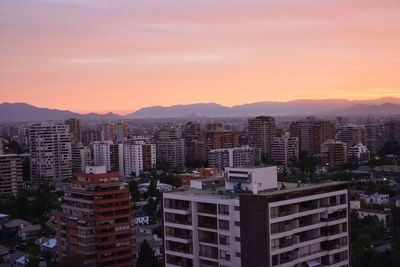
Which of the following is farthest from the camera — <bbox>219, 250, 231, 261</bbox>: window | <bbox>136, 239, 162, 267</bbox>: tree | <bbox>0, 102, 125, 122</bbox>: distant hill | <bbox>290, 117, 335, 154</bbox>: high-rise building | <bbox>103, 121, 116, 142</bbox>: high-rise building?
<bbox>0, 102, 125, 122</bbox>: distant hill

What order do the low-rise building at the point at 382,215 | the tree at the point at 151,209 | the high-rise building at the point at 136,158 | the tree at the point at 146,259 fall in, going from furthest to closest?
the high-rise building at the point at 136,158 < the tree at the point at 151,209 < the low-rise building at the point at 382,215 < the tree at the point at 146,259

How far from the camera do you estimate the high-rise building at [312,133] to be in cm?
4262

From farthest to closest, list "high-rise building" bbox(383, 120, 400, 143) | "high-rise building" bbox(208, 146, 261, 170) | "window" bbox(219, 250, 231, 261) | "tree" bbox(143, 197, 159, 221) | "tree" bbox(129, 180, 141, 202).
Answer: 1. "high-rise building" bbox(383, 120, 400, 143)
2. "high-rise building" bbox(208, 146, 261, 170)
3. "tree" bbox(129, 180, 141, 202)
4. "tree" bbox(143, 197, 159, 221)
5. "window" bbox(219, 250, 231, 261)

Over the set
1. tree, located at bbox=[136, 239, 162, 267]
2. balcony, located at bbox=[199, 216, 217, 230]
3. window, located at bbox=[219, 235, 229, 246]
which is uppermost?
balcony, located at bbox=[199, 216, 217, 230]

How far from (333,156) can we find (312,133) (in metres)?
9.15

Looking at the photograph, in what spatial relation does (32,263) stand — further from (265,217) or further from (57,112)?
(57,112)

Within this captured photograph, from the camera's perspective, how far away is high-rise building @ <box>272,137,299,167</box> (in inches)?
1490

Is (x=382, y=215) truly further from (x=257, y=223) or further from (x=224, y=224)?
(x=257, y=223)

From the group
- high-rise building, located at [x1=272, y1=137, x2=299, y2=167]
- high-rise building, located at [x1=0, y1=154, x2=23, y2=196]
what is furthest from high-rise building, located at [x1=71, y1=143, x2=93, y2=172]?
high-rise building, located at [x1=272, y1=137, x2=299, y2=167]

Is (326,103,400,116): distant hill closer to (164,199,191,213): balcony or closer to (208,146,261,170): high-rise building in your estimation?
(208,146,261,170): high-rise building

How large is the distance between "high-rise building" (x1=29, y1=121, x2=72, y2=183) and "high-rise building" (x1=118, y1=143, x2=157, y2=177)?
151 inches

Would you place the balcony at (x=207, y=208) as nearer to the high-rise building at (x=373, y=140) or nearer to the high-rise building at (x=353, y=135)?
the high-rise building at (x=353, y=135)

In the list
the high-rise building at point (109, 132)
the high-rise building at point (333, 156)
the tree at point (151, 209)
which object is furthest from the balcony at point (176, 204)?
the high-rise building at point (109, 132)

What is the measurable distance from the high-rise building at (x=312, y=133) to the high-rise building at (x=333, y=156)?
7482mm
